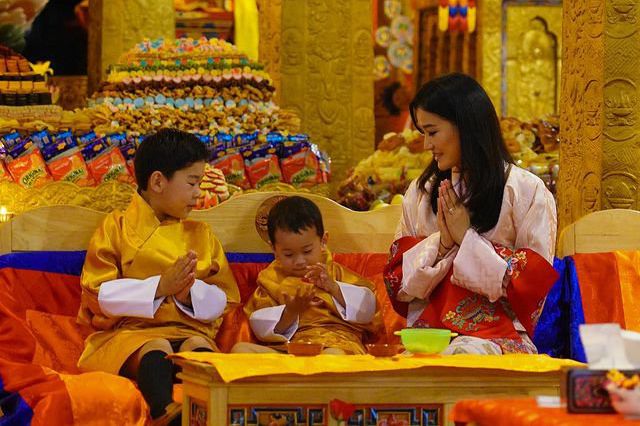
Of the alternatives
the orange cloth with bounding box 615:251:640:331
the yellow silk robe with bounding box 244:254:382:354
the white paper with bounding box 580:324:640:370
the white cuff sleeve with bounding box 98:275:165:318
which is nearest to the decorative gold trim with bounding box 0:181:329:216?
the yellow silk robe with bounding box 244:254:382:354

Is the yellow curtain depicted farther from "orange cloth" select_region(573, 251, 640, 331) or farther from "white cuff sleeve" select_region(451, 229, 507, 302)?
"white cuff sleeve" select_region(451, 229, 507, 302)

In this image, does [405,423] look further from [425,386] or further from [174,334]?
[174,334]

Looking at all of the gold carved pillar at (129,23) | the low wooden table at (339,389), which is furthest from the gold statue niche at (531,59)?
the low wooden table at (339,389)

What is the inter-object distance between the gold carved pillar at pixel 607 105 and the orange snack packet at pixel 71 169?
230 centimetres

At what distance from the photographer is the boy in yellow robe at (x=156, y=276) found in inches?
186

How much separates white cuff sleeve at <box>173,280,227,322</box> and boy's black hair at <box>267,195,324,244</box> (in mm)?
290

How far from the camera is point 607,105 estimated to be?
20.2 ft

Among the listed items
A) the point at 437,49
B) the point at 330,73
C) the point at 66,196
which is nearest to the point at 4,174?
the point at 66,196

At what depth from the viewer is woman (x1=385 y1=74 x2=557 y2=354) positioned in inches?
178

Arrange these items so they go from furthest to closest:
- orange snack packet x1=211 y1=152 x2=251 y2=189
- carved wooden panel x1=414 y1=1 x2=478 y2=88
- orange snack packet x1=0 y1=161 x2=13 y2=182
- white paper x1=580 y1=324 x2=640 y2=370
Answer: carved wooden panel x1=414 y1=1 x2=478 y2=88, orange snack packet x1=211 y1=152 x2=251 y2=189, orange snack packet x1=0 y1=161 x2=13 y2=182, white paper x1=580 y1=324 x2=640 y2=370

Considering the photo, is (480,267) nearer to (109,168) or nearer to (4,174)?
(109,168)

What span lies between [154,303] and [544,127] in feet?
16.4

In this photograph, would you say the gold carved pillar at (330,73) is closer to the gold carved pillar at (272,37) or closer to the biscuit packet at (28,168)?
the gold carved pillar at (272,37)

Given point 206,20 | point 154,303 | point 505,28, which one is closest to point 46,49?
point 206,20
